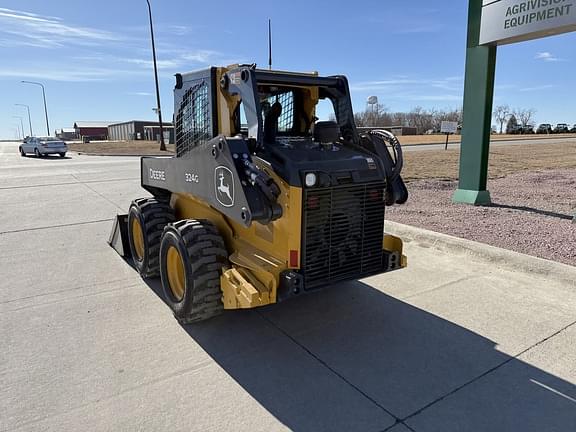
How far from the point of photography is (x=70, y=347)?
3.54m

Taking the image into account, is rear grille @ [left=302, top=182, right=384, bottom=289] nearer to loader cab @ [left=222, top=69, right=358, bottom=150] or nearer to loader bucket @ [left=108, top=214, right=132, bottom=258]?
loader cab @ [left=222, top=69, right=358, bottom=150]

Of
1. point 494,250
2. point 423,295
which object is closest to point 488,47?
point 494,250

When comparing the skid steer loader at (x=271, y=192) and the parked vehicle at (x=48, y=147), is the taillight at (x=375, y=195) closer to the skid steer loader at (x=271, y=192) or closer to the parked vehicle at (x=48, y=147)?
the skid steer loader at (x=271, y=192)

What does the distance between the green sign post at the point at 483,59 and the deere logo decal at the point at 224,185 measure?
6.55 meters

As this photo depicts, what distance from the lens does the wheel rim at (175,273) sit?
4.18 meters

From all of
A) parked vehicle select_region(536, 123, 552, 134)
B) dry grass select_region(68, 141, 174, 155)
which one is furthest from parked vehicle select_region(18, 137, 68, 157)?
parked vehicle select_region(536, 123, 552, 134)

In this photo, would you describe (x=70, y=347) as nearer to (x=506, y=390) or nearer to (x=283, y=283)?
(x=283, y=283)

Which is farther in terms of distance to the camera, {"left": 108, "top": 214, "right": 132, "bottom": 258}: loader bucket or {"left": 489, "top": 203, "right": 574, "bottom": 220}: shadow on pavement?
{"left": 489, "top": 203, "right": 574, "bottom": 220}: shadow on pavement

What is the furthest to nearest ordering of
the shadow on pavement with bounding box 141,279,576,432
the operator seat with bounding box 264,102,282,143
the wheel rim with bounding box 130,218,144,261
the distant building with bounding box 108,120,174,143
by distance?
the distant building with bounding box 108,120,174,143 → the wheel rim with bounding box 130,218,144,261 → the operator seat with bounding box 264,102,282,143 → the shadow on pavement with bounding box 141,279,576,432

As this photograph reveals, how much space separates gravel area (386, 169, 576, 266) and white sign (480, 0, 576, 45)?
3176 mm

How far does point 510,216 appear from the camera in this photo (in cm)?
750

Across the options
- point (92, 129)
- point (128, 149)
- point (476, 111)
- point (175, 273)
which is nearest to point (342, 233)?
point (175, 273)

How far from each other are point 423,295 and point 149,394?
299cm

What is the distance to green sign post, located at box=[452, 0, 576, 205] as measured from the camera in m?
7.30
